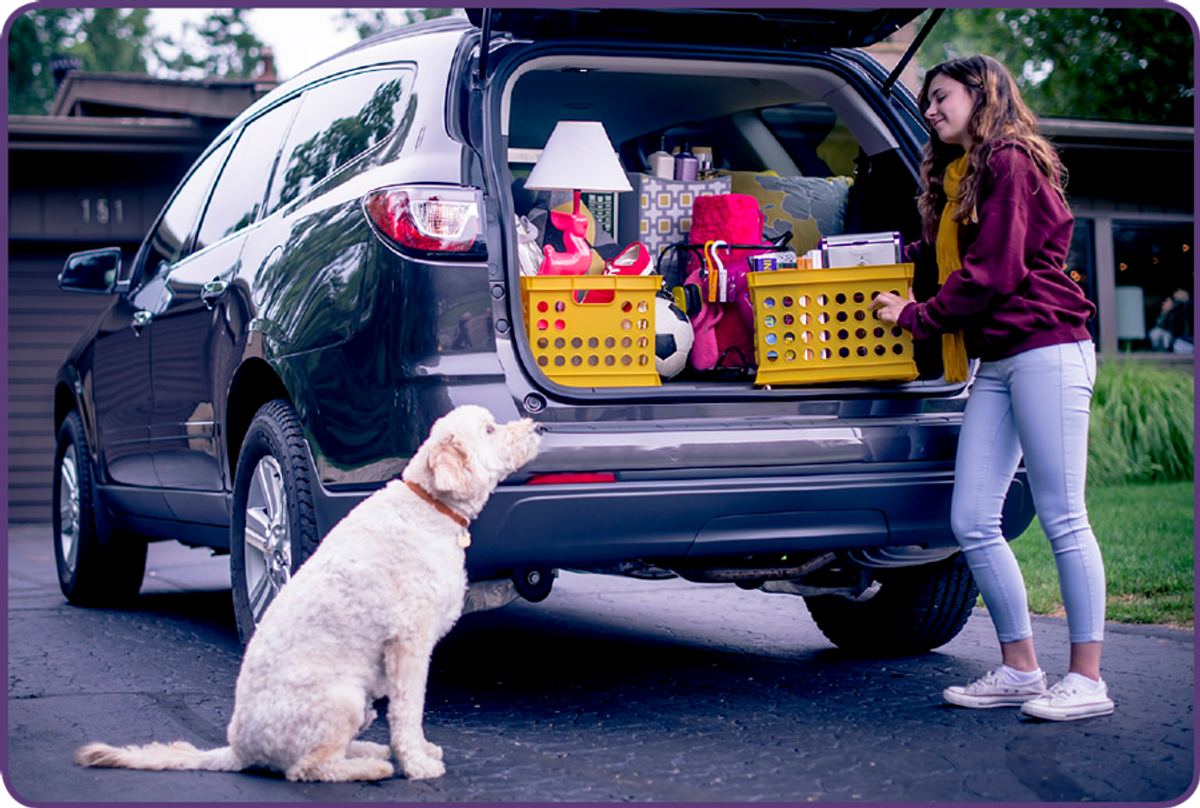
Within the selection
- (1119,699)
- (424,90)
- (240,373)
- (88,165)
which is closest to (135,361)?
(240,373)

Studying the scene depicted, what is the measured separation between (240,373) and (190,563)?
4.79 m

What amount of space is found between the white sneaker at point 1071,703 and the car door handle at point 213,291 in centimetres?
301

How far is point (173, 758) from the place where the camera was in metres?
3.04

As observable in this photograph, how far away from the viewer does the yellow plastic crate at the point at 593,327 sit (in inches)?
141

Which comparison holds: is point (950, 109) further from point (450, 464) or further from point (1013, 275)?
point (450, 464)

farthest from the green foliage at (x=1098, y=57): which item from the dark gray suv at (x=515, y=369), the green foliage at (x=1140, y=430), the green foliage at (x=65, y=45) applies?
the green foliage at (x=65, y=45)

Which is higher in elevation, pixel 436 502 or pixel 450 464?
pixel 450 464

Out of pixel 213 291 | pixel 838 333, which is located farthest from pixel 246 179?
pixel 838 333

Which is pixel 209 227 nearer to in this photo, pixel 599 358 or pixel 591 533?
pixel 599 358

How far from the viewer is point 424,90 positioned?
3.66m

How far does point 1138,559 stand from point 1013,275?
12.3ft

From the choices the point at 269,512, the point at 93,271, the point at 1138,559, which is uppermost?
the point at 93,271

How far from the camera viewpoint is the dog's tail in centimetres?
304

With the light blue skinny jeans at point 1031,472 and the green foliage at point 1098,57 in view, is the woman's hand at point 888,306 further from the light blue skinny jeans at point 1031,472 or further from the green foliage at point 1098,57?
the green foliage at point 1098,57
